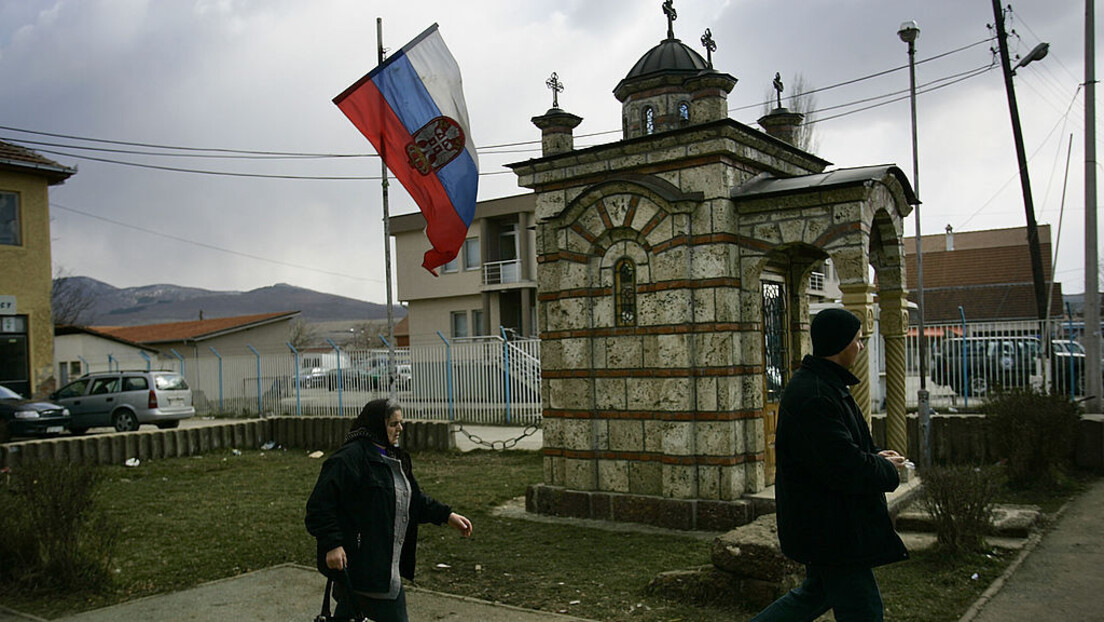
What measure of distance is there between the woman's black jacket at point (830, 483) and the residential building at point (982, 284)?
3414 centimetres

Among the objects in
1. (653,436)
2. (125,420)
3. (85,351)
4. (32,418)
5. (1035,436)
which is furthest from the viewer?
(85,351)

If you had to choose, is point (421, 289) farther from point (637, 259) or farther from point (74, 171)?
point (637, 259)

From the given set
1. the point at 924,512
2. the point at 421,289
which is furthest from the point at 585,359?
the point at 421,289

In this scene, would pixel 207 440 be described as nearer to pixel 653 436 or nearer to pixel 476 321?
pixel 653 436

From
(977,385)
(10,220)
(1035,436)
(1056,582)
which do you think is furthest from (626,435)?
(10,220)

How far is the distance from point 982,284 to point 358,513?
43.0 metres

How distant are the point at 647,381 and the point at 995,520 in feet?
12.0

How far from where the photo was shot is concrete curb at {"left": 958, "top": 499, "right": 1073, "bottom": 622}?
6.09 metres

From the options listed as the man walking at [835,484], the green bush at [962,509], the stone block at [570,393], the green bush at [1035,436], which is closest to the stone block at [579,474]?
the stone block at [570,393]

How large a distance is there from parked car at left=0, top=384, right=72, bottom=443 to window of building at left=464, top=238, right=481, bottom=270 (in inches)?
772

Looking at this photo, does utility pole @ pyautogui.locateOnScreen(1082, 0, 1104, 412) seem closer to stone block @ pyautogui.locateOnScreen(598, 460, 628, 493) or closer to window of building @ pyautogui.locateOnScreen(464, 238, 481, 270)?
stone block @ pyautogui.locateOnScreen(598, 460, 628, 493)

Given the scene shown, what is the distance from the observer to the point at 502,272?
116ft

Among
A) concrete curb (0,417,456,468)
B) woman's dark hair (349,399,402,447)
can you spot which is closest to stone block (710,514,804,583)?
woman's dark hair (349,399,402,447)

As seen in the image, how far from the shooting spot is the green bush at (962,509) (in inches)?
289
